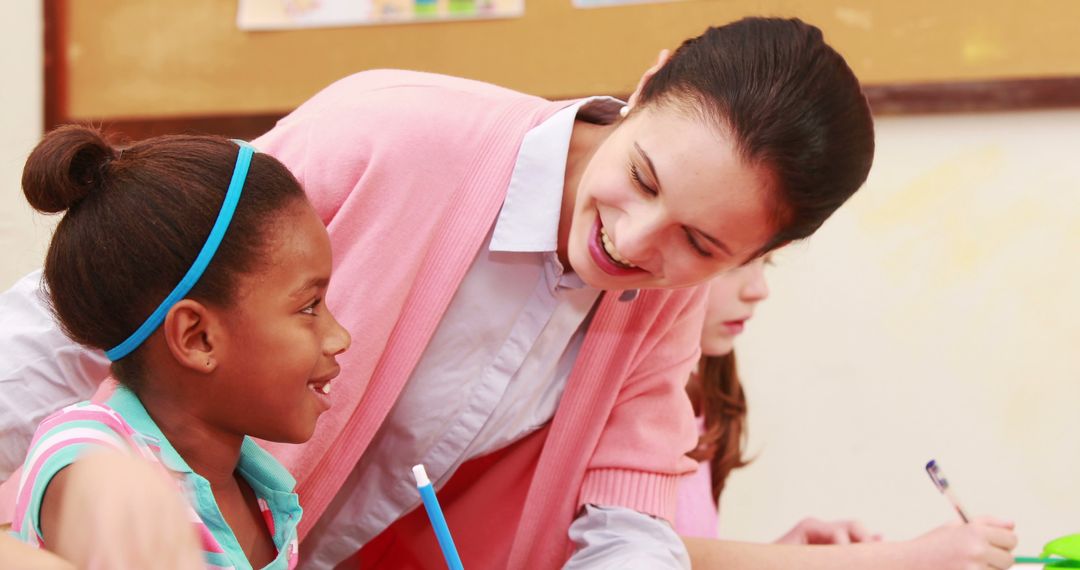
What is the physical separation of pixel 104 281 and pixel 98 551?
0.34 metres

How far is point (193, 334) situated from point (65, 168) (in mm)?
135

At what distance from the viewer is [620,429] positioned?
1.11 metres

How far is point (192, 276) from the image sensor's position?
2.57 feet

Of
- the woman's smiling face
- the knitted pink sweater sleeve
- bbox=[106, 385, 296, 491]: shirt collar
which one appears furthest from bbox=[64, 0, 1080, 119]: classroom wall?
bbox=[106, 385, 296, 491]: shirt collar

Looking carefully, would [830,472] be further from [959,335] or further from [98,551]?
[98,551]

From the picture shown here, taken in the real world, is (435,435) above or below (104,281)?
below

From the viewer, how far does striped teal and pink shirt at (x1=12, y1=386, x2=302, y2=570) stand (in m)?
0.69

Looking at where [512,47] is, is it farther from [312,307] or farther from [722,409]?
[312,307]

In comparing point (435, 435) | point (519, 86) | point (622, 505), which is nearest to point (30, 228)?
point (519, 86)

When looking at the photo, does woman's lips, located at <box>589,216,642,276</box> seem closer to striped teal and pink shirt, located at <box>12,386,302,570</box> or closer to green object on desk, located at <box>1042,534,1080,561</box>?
striped teal and pink shirt, located at <box>12,386,302,570</box>

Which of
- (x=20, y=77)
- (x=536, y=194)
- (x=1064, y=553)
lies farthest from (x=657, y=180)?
(x=20, y=77)

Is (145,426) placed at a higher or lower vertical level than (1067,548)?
higher

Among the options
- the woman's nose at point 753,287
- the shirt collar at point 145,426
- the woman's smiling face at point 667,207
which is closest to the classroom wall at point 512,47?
the woman's nose at point 753,287

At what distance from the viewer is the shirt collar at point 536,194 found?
1015mm
